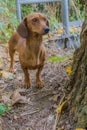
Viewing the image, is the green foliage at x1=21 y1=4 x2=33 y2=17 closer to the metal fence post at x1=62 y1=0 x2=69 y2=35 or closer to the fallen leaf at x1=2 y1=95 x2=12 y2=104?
the metal fence post at x1=62 y1=0 x2=69 y2=35

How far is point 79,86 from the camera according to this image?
8.54ft

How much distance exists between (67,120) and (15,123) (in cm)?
45

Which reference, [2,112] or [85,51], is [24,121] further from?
[85,51]

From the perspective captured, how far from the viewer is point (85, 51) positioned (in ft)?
8.56

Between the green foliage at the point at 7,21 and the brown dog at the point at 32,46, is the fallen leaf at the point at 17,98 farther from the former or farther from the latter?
the green foliage at the point at 7,21

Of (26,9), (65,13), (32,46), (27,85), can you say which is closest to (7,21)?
(26,9)

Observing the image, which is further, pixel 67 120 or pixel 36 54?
pixel 36 54

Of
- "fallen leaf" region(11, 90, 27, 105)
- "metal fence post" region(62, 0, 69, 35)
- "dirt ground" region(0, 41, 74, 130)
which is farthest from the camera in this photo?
"metal fence post" region(62, 0, 69, 35)

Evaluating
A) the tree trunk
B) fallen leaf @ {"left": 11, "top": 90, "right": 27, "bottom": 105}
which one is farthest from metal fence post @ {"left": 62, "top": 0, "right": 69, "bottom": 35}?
the tree trunk

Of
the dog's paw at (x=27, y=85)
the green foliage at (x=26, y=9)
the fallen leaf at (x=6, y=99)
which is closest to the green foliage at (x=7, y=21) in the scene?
the green foliage at (x=26, y=9)

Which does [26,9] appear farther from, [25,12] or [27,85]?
[27,85]

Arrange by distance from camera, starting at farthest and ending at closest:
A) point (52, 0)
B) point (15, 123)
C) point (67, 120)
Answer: point (52, 0)
point (15, 123)
point (67, 120)

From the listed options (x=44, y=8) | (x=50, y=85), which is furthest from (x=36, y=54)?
(x=44, y=8)

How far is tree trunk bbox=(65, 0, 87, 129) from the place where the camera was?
2.37 meters
